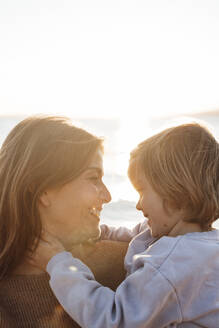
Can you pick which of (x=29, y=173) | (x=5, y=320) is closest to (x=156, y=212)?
(x=29, y=173)

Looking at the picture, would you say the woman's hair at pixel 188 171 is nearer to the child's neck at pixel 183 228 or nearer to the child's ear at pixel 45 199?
the child's neck at pixel 183 228

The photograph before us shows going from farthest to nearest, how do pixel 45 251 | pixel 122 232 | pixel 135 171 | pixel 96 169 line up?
pixel 122 232 → pixel 135 171 → pixel 96 169 → pixel 45 251

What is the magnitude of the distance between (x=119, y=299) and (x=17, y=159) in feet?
2.41

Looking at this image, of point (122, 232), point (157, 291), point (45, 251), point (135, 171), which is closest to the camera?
point (157, 291)

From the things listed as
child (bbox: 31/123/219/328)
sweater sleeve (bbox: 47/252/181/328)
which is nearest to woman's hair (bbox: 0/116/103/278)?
child (bbox: 31/123/219/328)

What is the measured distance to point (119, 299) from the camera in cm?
149

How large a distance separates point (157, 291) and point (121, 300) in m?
0.16

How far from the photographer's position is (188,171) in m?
1.74

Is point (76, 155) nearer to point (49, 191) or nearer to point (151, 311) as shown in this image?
point (49, 191)

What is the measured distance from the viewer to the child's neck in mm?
1741

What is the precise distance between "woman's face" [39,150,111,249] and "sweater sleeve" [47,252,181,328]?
0.27m

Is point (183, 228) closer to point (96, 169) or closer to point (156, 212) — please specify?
point (156, 212)

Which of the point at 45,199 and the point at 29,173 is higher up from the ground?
the point at 29,173

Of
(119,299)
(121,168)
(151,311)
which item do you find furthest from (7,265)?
(121,168)
